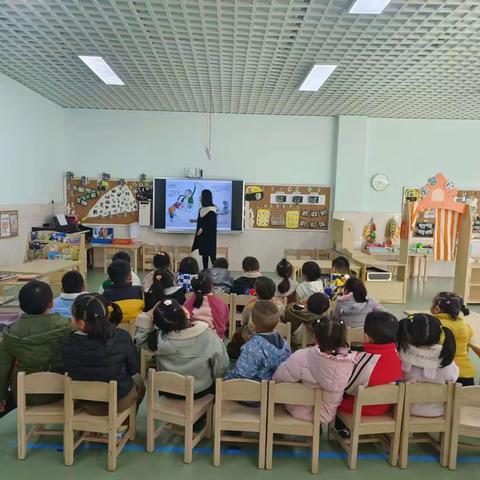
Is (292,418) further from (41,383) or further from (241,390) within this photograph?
(41,383)

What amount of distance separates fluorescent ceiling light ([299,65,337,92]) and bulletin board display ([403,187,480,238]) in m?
3.09

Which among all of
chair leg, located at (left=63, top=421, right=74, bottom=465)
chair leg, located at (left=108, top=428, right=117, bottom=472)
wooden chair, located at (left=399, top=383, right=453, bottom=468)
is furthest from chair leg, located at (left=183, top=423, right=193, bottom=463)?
wooden chair, located at (left=399, top=383, right=453, bottom=468)

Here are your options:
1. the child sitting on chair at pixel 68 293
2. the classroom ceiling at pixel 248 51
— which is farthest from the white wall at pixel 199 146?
the child sitting on chair at pixel 68 293

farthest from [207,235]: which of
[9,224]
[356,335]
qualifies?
[356,335]

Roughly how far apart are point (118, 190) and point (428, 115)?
5.80 metres

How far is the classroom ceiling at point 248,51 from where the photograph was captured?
12.4 feet

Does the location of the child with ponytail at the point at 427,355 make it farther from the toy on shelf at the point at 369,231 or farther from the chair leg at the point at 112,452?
the toy on shelf at the point at 369,231

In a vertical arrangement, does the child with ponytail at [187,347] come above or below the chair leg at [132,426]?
above

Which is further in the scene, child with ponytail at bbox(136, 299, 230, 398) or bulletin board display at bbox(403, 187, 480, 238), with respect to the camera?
bulletin board display at bbox(403, 187, 480, 238)

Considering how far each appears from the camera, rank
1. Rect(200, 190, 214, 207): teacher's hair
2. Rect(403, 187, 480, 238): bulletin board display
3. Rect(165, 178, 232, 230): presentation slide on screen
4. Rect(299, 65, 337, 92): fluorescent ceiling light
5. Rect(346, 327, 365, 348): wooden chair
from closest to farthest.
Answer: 1. Rect(346, 327, 365, 348): wooden chair
2. Rect(299, 65, 337, 92): fluorescent ceiling light
3. Rect(200, 190, 214, 207): teacher's hair
4. Rect(165, 178, 232, 230): presentation slide on screen
5. Rect(403, 187, 480, 238): bulletin board display

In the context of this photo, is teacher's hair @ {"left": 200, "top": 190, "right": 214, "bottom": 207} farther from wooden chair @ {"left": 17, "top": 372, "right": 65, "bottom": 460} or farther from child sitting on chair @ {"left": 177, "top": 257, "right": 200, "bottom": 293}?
wooden chair @ {"left": 17, "top": 372, "right": 65, "bottom": 460}

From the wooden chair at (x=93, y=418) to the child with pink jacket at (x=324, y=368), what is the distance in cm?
83

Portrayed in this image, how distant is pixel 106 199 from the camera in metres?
7.96

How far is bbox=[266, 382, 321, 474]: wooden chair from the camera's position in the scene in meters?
2.10
